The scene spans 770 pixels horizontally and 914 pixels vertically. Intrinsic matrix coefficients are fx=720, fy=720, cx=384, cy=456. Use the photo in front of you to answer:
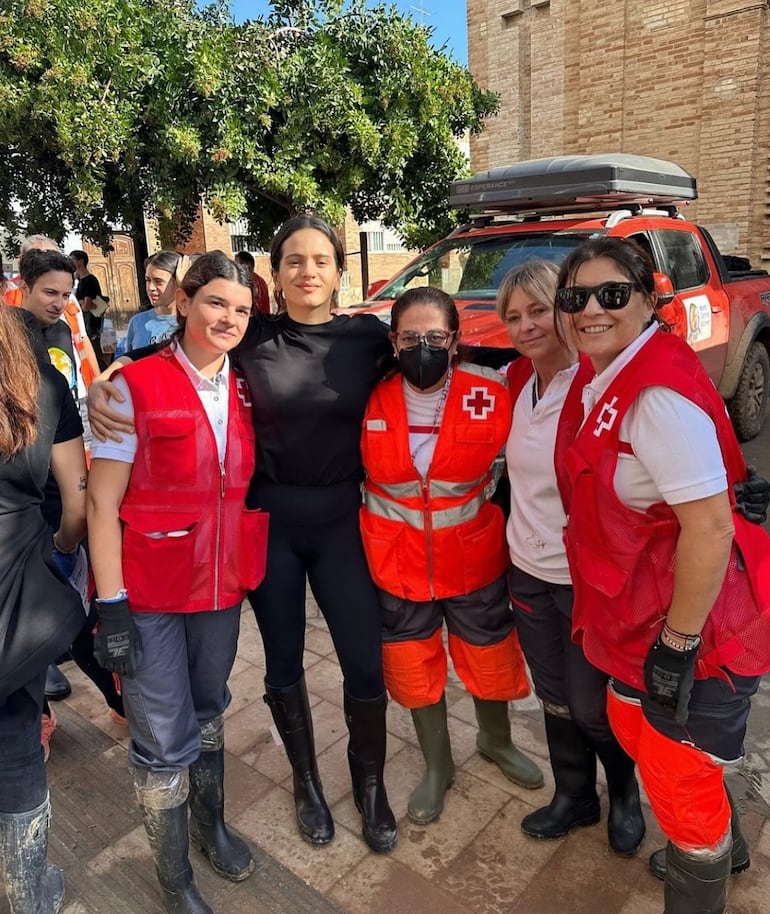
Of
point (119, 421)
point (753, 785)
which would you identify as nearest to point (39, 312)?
point (119, 421)

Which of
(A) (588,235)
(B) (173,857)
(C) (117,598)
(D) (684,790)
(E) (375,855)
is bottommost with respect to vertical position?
(E) (375,855)

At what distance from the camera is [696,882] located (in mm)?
1835

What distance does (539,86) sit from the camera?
12273 millimetres

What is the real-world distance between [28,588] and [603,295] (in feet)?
5.40

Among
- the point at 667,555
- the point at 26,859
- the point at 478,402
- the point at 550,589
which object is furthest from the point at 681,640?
the point at 26,859

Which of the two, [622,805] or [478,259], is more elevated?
[478,259]

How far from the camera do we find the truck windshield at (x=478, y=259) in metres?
5.08

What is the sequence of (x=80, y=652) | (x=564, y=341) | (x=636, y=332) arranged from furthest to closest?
1. (x=80, y=652)
2. (x=564, y=341)
3. (x=636, y=332)

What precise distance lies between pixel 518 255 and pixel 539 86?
872cm

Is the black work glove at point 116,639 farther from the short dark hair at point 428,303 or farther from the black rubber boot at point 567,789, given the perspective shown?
the black rubber boot at point 567,789

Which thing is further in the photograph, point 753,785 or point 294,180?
point 294,180

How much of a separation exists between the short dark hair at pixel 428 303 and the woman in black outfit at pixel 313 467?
4.8 inches

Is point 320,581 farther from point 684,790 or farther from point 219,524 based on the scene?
point 684,790

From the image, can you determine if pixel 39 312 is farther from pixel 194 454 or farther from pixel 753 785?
pixel 753 785
